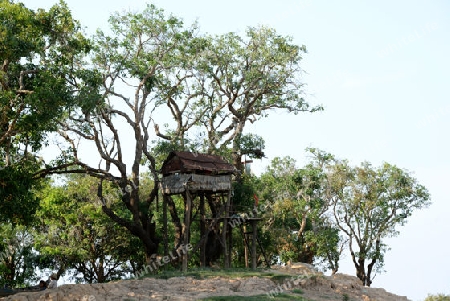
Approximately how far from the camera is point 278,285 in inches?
800

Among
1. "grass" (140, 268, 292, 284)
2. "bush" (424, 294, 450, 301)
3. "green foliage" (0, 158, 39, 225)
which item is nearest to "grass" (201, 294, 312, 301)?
"grass" (140, 268, 292, 284)

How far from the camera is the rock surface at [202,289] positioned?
54.4 ft

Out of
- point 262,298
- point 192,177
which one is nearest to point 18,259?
point 192,177

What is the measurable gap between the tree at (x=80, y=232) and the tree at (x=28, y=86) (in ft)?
23.9

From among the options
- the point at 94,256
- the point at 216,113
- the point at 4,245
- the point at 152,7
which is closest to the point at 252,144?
the point at 216,113

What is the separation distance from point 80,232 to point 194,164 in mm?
10462

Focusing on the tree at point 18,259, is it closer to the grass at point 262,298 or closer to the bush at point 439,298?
the grass at point 262,298

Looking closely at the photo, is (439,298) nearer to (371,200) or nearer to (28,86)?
(371,200)

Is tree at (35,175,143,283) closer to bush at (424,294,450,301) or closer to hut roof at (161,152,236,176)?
hut roof at (161,152,236,176)

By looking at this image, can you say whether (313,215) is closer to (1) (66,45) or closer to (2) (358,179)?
(2) (358,179)

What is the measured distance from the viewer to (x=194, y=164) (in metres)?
24.9

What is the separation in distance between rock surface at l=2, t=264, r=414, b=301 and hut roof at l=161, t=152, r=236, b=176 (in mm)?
5542

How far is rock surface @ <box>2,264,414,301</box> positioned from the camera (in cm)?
1659

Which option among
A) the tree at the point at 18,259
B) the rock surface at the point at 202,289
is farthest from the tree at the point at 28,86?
the tree at the point at 18,259
